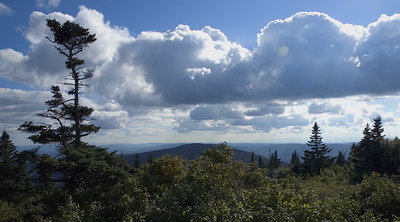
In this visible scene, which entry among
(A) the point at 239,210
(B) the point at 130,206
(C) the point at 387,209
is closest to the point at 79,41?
(B) the point at 130,206

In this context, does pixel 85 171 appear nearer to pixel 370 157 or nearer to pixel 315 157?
pixel 370 157

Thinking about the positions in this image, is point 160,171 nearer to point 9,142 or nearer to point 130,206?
point 130,206

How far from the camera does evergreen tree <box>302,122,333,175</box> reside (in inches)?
1724

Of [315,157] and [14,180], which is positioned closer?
[14,180]

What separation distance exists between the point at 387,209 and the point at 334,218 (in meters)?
5.12

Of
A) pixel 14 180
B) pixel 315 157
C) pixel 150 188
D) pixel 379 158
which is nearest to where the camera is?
pixel 150 188

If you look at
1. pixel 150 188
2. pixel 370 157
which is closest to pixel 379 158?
pixel 370 157

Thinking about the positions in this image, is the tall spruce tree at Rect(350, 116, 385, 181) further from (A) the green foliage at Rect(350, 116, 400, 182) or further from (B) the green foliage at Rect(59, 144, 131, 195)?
(B) the green foliage at Rect(59, 144, 131, 195)

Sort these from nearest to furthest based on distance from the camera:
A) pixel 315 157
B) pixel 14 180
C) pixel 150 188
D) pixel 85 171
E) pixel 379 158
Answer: pixel 150 188, pixel 85 171, pixel 14 180, pixel 379 158, pixel 315 157

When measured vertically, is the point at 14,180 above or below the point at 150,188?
below

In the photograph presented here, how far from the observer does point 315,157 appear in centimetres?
4516

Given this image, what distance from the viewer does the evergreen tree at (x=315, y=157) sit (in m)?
43.8

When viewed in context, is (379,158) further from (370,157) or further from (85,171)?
(85,171)

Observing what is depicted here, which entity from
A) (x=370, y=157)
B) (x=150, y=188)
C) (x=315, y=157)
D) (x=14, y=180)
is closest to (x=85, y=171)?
(x=150, y=188)
